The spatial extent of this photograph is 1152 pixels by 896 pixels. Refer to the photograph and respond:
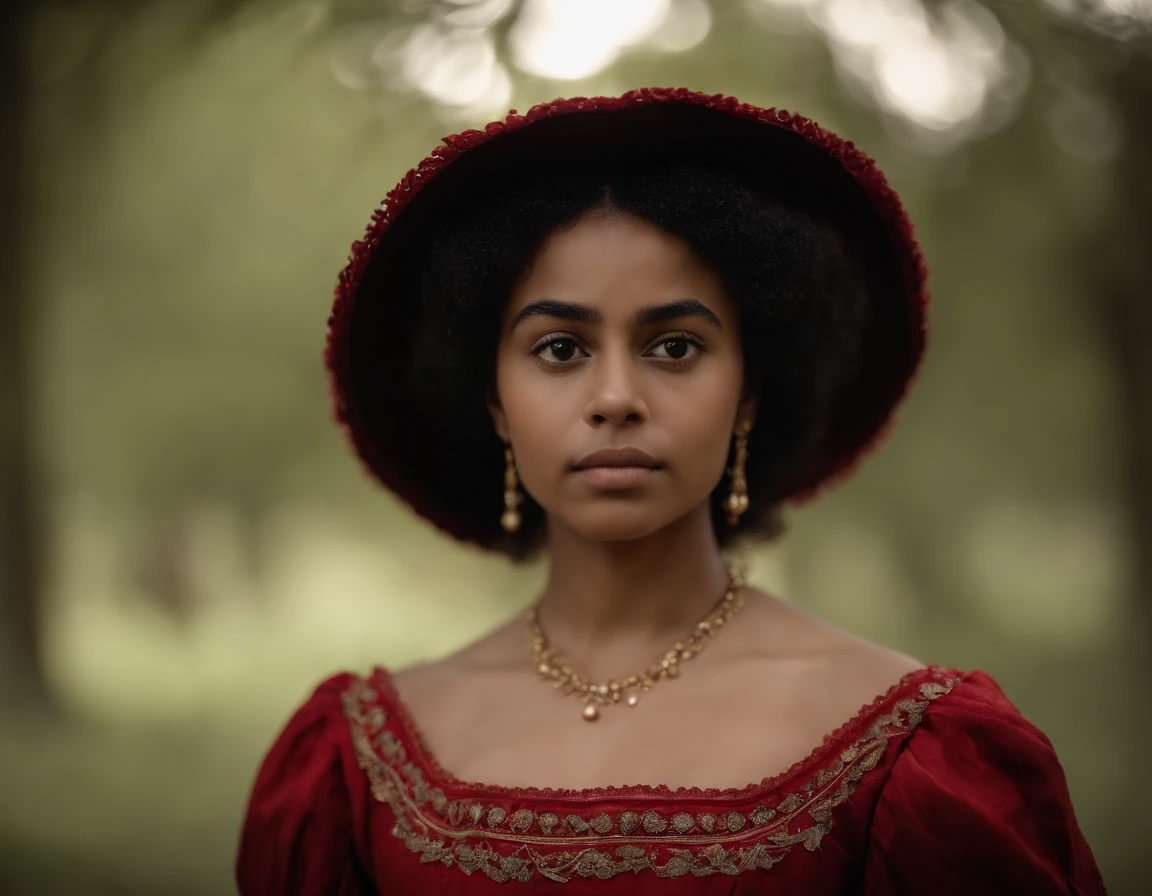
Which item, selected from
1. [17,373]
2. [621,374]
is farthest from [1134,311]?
[17,373]

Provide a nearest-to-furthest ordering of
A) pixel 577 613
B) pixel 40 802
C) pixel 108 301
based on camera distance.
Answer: pixel 577 613, pixel 40 802, pixel 108 301

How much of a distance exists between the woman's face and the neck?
93 millimetres

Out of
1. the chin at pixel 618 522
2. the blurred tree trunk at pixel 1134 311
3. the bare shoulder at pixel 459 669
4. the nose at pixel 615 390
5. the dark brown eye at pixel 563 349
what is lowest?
the bare shoulder at pixel 459 669

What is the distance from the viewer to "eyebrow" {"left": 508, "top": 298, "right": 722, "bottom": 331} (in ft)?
4.20

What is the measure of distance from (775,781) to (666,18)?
194cm

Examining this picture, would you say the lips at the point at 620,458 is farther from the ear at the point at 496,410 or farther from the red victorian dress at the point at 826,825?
the red victorian dress at the point at 826,825

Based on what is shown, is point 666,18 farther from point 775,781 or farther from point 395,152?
point 775,781

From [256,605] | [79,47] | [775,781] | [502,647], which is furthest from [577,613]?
[79,47]

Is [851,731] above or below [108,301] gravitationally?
below

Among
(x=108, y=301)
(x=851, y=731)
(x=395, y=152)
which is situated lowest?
(x=851, y=731)

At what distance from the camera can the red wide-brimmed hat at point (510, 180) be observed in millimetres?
1314

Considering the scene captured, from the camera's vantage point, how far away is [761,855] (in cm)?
117

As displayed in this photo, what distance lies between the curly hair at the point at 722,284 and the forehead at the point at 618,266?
16 millimetres

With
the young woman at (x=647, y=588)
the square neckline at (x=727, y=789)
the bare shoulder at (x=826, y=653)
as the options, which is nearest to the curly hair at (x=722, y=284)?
the young woman at (x=647, y=588)
